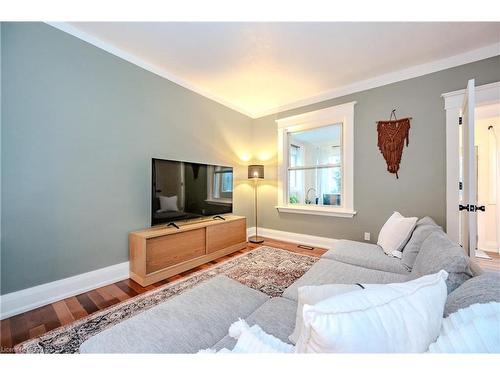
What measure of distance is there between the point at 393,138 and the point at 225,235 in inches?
108

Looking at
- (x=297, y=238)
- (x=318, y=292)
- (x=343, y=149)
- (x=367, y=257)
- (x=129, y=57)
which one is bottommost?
(x=297, y=238)

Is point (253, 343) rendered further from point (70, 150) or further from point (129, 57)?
point (129, 57)

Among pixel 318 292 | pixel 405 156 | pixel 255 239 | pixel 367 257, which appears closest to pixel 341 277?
pixel 367 257

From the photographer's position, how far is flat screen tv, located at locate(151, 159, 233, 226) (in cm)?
242

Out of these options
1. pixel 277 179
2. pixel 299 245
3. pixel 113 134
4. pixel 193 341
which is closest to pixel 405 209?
pixel 299 245

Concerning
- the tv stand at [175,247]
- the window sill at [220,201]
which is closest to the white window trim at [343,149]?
the window sill at [220,201]

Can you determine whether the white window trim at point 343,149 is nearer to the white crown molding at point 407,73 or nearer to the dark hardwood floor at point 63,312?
the white crown molding at point 407,73

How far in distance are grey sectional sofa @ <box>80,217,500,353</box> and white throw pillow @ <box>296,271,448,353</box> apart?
0.23 metres

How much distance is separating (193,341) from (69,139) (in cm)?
219

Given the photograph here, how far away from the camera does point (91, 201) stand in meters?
2.08

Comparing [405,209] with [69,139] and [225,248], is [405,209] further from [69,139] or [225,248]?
[69,139]

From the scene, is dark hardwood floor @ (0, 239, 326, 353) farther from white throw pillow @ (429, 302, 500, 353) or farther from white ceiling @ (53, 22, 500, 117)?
white ceiling @ (53, 22, 500, 117)

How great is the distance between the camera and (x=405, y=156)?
2.67 m

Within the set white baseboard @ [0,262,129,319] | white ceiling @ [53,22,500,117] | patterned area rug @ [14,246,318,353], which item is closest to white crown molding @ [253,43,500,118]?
white ceiling @ [53,22,500,117]
